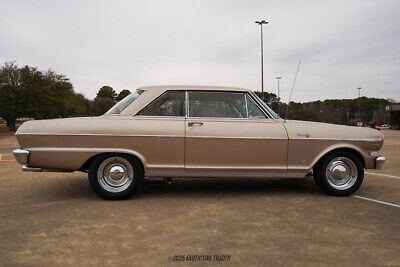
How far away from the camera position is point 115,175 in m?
4.66

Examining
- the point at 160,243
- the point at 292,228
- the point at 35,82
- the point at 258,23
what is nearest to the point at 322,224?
the point at 292,228

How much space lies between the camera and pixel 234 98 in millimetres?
4992

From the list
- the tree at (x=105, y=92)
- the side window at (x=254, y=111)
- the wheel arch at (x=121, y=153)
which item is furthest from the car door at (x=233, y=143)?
the tree at (x=105, y=92)

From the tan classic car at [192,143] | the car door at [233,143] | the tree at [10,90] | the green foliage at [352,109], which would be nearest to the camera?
the tan classic car at [192,143]

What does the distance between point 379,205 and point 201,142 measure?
2.52m

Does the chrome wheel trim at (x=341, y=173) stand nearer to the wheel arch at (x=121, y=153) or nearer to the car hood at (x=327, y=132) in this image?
the car hood at (x=327, y=132)

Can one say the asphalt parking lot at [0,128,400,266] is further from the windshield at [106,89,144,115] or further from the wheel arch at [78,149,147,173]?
the windshield at [106,89,144,115]

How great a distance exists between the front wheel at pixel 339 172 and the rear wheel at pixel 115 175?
263 cm

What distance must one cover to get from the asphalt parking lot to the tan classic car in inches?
15.6

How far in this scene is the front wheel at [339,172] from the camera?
4922 mm

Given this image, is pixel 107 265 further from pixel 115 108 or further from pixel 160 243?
pixel 115 108

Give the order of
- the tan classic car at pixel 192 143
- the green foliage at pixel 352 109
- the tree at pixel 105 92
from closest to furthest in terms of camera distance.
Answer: the tan classic car at pixel 192 143 < the green foliage at pixel 352 109 < the tree at pixel 105 92

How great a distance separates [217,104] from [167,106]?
2.42 ft

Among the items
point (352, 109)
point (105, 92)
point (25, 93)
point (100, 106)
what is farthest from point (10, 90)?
point (352, 109)
